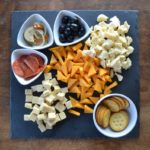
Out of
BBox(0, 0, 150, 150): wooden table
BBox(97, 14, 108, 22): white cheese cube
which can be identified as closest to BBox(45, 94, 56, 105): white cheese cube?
BBox(0, 0, 150, 150): wooden table

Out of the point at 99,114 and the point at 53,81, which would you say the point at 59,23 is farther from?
the point at 99,114

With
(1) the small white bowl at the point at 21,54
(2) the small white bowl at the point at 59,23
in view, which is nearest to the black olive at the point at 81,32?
(2) the small white bowl at the point at 59,23

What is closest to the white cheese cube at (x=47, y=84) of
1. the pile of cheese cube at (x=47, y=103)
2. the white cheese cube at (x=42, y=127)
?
the pile of cheese cube at (x=47, y=103)

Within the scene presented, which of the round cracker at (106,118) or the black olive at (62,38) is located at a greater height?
the black olive at (62,38)

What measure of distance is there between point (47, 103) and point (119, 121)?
0.67ft

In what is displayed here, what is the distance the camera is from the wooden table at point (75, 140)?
1.16m

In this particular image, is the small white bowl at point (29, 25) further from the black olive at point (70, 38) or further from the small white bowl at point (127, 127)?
the small white bowl at point (127, 127)

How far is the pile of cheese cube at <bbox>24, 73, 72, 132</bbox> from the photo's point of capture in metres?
1.13

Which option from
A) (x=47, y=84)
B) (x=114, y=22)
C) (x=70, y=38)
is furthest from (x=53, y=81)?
(x=114, y=22)

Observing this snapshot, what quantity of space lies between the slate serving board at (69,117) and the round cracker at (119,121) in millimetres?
42

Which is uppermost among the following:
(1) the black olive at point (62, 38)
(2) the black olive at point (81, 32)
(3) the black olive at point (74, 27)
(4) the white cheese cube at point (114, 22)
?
(4) the white cheese cube at point (114, 22)

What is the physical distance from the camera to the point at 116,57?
44.0 inches

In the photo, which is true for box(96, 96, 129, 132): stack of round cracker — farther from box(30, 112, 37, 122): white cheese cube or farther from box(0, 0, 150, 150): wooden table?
box(30, 112, 37, 122): white cheese cube

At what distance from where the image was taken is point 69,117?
1.16 m
